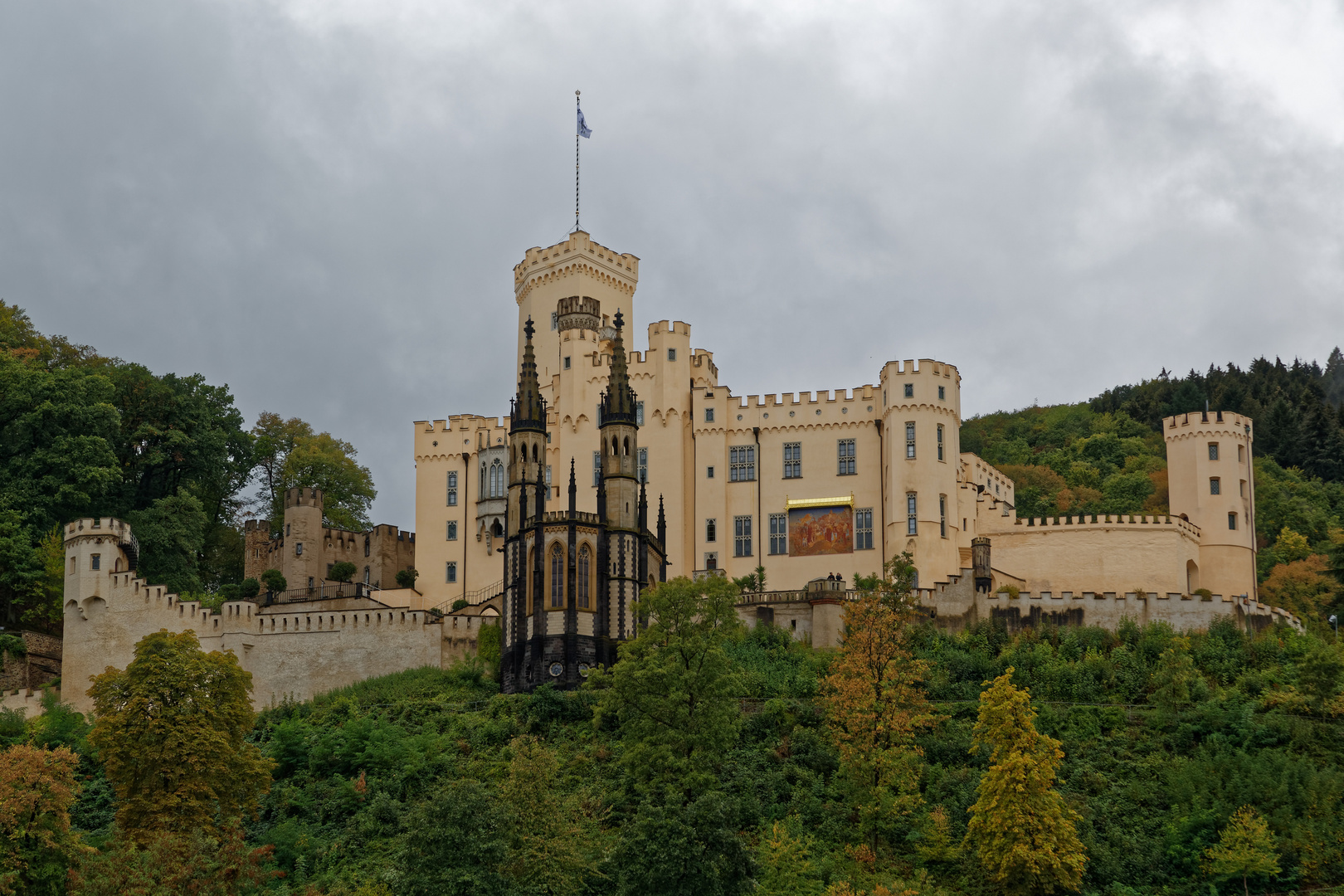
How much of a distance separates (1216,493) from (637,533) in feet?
87.0

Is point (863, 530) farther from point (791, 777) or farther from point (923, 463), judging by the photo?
point (791, 777)

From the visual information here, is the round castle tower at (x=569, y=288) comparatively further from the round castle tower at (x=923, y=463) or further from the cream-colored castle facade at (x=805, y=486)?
the round castle tower at (x=923, y=463)

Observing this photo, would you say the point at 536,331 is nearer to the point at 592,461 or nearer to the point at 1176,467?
the point at 592,461

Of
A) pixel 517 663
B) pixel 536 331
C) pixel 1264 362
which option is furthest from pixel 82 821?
pixel 1264 362

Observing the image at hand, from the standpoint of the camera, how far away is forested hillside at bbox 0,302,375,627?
6906 centimetres

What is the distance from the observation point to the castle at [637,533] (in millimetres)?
63500

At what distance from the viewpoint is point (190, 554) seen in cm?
7338

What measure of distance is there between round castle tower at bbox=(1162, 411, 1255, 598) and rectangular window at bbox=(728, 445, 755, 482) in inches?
722

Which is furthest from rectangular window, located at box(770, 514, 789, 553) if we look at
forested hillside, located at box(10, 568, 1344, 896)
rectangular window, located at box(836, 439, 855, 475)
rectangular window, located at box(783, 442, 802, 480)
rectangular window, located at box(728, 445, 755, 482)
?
forested hillside, located at box(10, 568, 1344, 896)

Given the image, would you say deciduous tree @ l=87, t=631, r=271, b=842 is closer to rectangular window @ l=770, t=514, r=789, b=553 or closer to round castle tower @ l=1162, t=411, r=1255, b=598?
rectangular window @ l=770, t=514, r=789, b=553

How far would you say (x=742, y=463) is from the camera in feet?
251

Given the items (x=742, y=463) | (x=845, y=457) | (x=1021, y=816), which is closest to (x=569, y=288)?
(x=742, y=463)

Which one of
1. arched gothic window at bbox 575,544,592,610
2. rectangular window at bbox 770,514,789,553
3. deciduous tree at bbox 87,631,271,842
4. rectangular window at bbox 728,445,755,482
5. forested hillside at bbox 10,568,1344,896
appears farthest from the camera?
rectangular window at bbox 728,445,755,482

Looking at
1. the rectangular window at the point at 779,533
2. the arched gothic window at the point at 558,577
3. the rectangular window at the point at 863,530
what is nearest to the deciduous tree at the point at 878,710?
the arched gothic window at the point at 558,577
